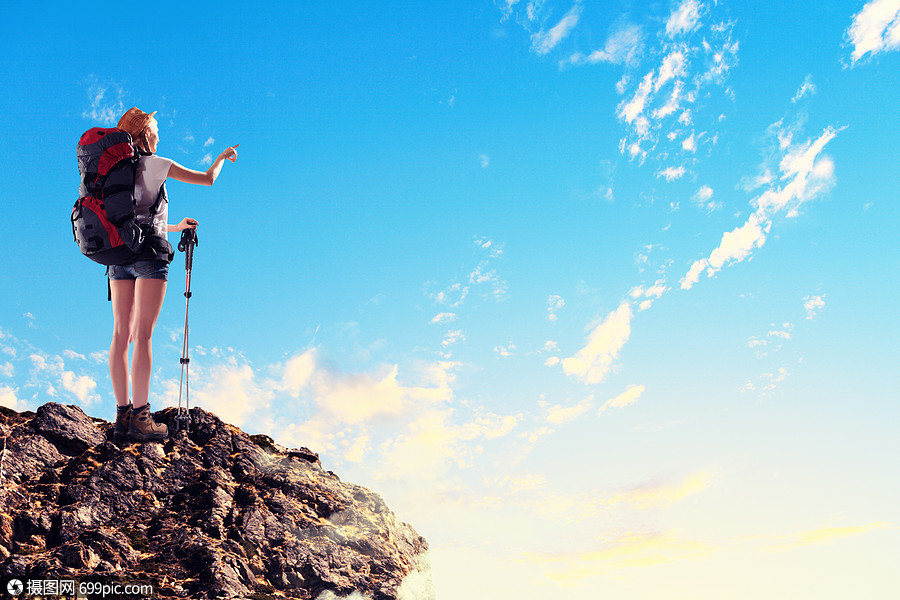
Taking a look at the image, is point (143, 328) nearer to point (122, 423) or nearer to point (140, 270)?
point (140, 270)

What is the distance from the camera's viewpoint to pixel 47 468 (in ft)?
45.1

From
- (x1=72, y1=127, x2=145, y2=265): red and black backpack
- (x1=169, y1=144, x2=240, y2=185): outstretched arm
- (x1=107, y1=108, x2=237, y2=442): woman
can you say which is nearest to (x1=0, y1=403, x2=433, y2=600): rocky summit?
(x1=107, y1=108, x2=237, y2=442): woman

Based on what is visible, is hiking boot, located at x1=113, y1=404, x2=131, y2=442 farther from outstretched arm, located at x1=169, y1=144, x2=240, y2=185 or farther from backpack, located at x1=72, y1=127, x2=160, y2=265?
outstretched arm, located at x1=169, y1=144, x2=240, y2=185

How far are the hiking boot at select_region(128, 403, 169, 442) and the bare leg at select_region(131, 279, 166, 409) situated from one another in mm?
178

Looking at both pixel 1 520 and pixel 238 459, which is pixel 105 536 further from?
pixel 238 459

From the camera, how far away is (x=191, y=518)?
1348 centimetres

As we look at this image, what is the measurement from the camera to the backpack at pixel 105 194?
1347cm

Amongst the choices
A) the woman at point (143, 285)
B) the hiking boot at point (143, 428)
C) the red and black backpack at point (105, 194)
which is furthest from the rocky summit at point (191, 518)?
the red and black backpack at point (105, 194)

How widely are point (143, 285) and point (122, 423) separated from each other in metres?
3.16

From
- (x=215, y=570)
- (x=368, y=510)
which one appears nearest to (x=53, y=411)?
(x=215, y=570)

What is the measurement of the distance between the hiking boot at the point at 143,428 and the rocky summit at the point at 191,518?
177 millimetres

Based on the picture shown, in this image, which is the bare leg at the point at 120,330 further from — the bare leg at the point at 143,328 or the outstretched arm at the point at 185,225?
the outstretched arm at the point at 185,225

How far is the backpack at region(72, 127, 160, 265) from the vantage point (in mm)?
13469

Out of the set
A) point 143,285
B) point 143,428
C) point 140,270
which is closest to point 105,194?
point 140,270
